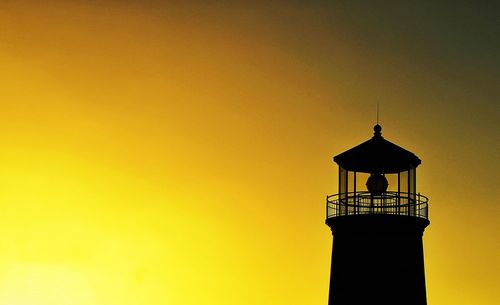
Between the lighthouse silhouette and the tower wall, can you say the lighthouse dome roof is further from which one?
the tower wall

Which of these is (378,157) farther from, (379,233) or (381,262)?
(381,262)

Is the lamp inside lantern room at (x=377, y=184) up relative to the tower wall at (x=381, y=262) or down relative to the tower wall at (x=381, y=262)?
up

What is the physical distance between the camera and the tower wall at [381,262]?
40.2m

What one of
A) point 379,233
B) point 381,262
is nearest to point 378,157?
point 379,233

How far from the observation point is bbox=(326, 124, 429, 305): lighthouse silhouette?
132ft

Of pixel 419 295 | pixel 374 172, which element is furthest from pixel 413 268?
pixel 374 172

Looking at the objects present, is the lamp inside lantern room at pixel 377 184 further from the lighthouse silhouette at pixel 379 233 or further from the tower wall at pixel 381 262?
the tower wall at pixel 381 262

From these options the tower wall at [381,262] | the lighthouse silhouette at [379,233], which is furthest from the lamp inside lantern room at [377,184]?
the tower wall at [381,262]

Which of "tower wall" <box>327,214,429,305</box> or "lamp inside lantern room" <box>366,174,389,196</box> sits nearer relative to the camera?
"tower wall" <box>327,214,429,305</box>

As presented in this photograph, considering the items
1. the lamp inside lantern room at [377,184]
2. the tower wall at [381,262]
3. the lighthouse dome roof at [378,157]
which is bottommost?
the tower wall at [381,262]

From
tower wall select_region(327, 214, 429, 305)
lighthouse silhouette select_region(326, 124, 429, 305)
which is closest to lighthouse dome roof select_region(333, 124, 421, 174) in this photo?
lighthouse silhouette select_region(326, 124, 429, 305)

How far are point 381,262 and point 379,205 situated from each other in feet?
7.56

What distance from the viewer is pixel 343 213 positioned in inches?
1634

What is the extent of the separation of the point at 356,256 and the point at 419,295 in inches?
113
